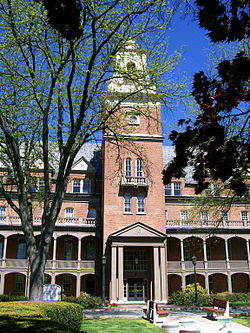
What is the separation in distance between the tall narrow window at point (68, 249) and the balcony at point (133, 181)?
8.59 meters

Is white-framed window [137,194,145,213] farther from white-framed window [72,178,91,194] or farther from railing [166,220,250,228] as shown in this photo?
white-framed window [72,178,91,194]

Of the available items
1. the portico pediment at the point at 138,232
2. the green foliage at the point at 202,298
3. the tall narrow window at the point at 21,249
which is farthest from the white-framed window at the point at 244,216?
the tall narrow window at the point at 21,249

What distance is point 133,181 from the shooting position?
33.7 meters

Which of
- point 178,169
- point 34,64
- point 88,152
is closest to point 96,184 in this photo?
point 88,152

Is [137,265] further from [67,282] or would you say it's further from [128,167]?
[128,167]

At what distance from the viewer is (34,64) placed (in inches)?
618

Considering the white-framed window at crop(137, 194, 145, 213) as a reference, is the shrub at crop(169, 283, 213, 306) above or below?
below

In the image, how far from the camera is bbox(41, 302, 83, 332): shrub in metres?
11.0

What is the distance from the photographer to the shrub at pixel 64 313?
11.0 meters

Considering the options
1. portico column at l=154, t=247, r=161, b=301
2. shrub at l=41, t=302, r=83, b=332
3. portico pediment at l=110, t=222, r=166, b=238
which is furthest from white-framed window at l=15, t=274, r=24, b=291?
shrub at l=41, t=302, r=83, b=332

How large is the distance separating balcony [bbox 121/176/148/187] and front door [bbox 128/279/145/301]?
8646 millimetres

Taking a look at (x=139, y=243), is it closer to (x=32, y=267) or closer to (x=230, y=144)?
(x=32, y=267)

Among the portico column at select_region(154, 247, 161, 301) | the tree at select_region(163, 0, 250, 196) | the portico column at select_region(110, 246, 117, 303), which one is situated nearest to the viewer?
the tree at select_region(163, 0, 250, 196)

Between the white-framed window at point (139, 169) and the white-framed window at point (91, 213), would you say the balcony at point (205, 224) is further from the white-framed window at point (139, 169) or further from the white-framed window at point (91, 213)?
the white-framed window at point (91, 213)
